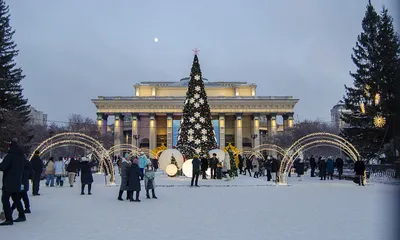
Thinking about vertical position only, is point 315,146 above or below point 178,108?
below

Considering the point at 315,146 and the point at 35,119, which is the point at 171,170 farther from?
the point at 35,119

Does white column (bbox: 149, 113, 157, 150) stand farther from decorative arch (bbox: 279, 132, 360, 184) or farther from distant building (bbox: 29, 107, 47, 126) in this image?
decorative arch (bbox: 279, 132, 360, 184)

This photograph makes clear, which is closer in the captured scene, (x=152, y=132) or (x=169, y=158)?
(x=169, y=158)

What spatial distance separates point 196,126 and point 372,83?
48.0 feet

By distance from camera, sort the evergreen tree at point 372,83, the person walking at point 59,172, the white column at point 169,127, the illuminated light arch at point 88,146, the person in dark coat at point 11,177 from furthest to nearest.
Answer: the white column at point 169,127, the evergreen tree at point 372,83, the illuminated light arch at point 88,146, the person walking at point 59,172, the person in dark coat at point 11,177

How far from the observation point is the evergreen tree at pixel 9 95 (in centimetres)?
3216

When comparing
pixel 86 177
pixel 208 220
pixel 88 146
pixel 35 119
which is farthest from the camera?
pixel 35 119

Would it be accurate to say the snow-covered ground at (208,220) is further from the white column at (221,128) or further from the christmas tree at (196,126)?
the white column at (221,128)

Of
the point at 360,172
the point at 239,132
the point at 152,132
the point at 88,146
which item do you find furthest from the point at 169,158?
the point at 239,132

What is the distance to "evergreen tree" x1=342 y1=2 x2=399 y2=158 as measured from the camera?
29734 millimetres

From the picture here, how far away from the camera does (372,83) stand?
108 feet

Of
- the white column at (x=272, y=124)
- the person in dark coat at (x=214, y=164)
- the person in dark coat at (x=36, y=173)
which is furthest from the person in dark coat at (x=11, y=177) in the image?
the white column at (x=272, y=124)

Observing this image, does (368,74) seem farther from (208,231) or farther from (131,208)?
(208,231)

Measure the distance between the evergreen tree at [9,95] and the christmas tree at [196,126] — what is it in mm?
13148
